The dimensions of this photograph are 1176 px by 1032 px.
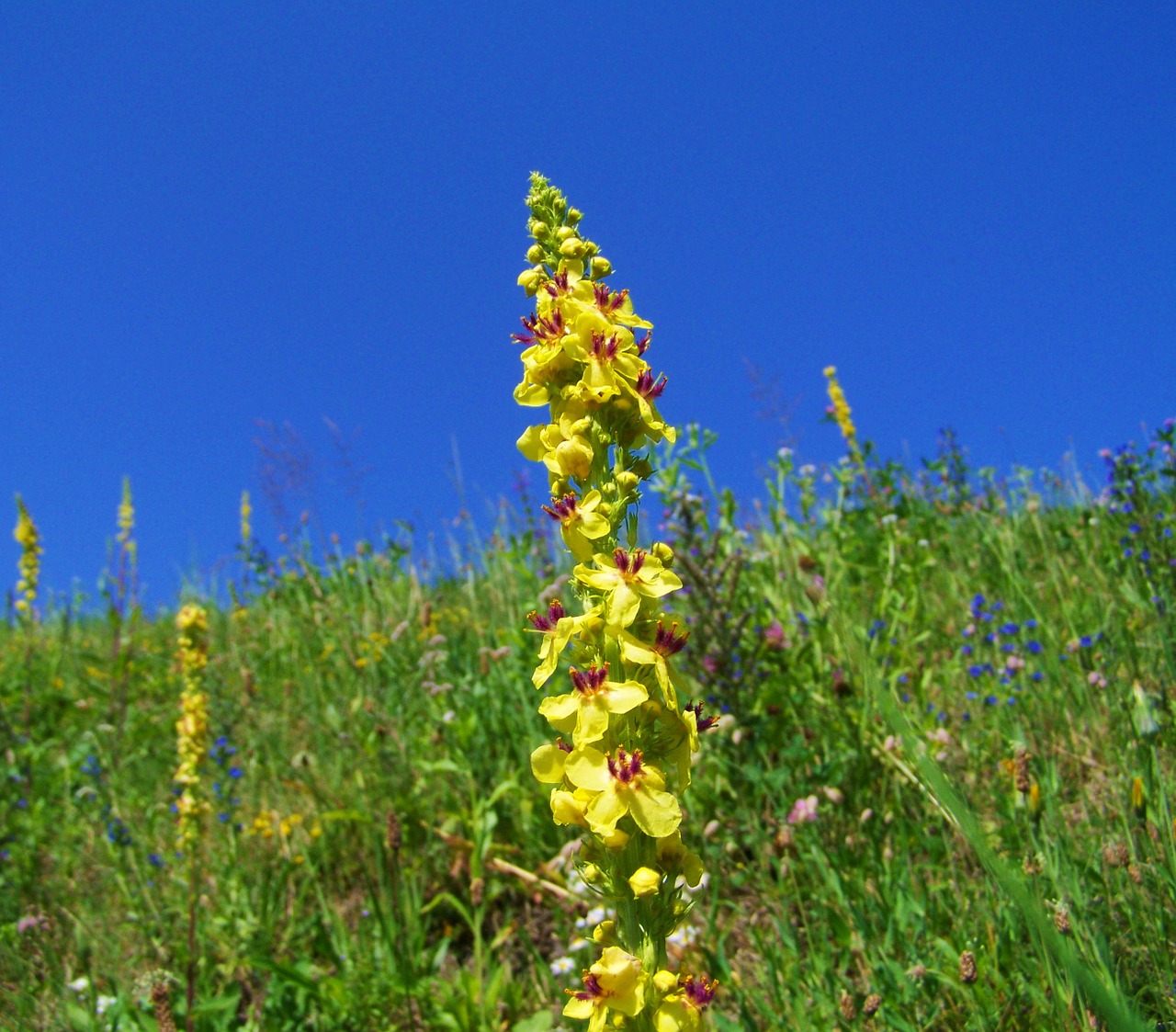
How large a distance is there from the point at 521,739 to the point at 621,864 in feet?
8.69

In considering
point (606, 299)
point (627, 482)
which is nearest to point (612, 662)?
point (627, 482)

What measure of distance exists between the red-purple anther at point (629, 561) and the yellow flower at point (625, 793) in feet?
1.09

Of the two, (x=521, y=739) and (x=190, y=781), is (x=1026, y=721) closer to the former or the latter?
(x=521, y=739)

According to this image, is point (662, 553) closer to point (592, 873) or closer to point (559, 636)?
point (559, 636)

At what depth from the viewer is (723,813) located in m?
3.49

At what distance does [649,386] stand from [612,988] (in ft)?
3.81

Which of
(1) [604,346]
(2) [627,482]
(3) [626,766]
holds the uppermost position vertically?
(1) [604,346]

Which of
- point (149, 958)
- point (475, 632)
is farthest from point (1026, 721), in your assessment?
point (149, 958)

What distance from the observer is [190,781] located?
3549mm

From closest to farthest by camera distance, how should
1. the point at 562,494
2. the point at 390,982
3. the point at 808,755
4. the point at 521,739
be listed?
1. the point at 562,494
2. the point at 390,982
3. the point at 808,755
4. the point at 521,739

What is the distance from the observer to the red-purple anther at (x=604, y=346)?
168 cm

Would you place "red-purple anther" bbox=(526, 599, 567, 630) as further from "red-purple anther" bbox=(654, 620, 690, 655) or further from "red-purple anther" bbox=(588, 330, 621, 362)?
"red-purple anther" bbox=(588, 330, 621, 362)

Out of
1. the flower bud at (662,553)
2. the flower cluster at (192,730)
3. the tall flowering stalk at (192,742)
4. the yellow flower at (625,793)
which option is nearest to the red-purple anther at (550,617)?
the flower bud at (662,553)

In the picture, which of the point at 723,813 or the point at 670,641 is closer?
the point at 670,641
